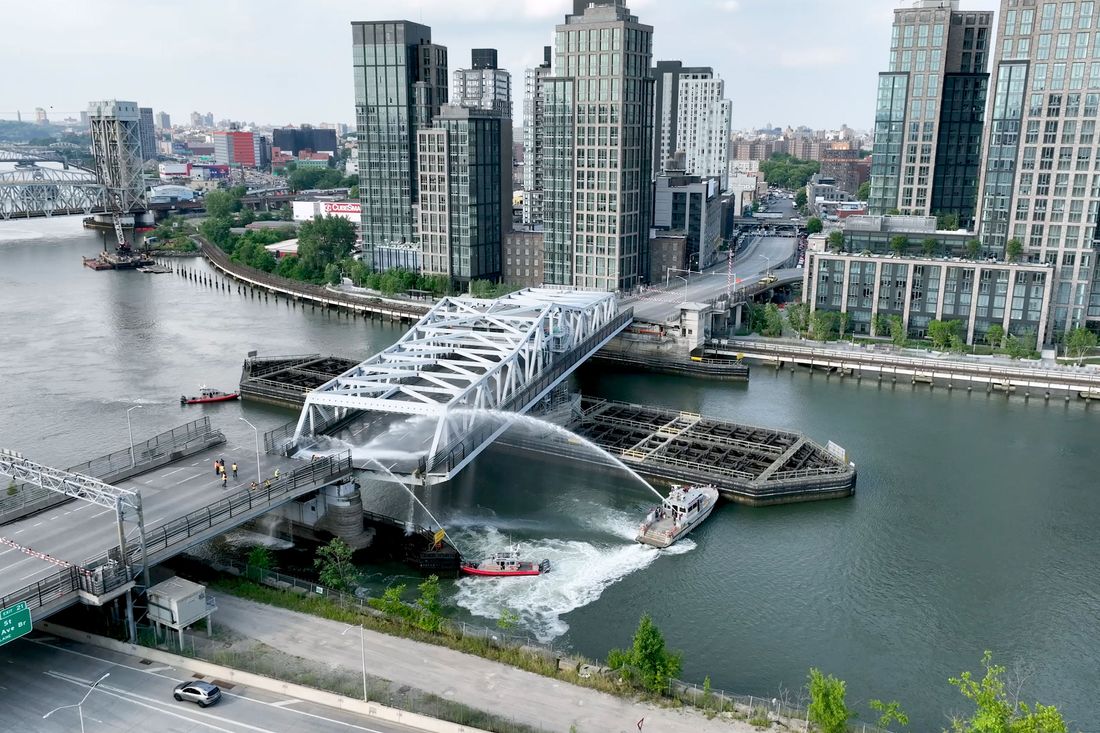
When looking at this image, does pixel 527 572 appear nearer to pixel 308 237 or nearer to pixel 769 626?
pixel 769 626

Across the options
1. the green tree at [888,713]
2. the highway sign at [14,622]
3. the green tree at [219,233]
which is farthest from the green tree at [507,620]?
the green tree at [219,233]

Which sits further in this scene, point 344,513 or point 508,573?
point 344,513

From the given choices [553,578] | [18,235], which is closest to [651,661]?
[553,578]

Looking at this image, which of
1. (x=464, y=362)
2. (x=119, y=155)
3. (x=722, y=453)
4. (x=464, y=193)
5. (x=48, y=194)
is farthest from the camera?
(x=48, y=194)

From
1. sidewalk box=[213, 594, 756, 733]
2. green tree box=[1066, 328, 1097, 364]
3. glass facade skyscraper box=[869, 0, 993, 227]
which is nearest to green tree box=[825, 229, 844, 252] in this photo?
glass facade skyscraper box=[869, 0, 993, 227]

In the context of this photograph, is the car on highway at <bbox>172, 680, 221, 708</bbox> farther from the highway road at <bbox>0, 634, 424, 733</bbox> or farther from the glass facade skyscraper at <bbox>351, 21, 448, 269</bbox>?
the glass facade skyscraper at <bbox>351, 21, 448, 269</bbox>

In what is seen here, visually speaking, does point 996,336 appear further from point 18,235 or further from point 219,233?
point 18,235
